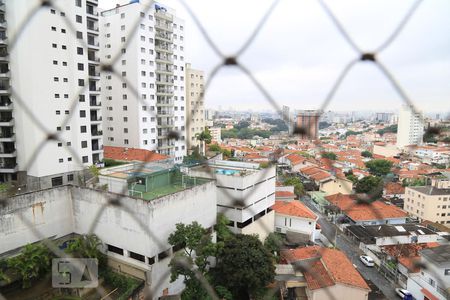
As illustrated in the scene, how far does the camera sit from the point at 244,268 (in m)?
3.96

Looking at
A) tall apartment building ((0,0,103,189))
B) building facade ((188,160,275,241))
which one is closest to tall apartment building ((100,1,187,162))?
tall apartment building ((0,0,103,189))

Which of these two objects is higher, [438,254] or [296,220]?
[438,254]

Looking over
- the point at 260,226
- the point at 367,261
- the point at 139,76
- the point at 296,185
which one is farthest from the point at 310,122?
the point at 296,185

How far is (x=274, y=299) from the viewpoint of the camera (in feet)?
14.3

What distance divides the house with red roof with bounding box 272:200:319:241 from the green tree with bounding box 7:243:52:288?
419cm

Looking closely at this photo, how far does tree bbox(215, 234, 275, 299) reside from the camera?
396cm

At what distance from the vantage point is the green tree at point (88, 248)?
376cm

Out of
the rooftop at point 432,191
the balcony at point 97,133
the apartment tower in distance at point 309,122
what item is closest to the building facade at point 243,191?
the balcony at point 97,133

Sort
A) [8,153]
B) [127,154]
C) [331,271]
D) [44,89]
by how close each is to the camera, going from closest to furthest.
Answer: [331,271], [44,89], [8,153], [127,154]

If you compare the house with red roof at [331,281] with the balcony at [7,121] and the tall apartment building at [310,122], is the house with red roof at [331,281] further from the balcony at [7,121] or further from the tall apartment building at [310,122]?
the balcony at [7,121]

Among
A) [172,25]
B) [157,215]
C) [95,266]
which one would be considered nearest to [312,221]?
[157,215]

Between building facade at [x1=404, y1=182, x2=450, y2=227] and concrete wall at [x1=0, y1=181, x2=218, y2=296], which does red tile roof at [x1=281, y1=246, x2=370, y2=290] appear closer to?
concrete wall at [x1=0, y1=181, x2=218, y2=296]

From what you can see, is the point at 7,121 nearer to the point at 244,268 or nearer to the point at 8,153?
the point at 8,153

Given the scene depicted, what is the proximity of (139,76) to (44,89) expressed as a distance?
9.53 ft
